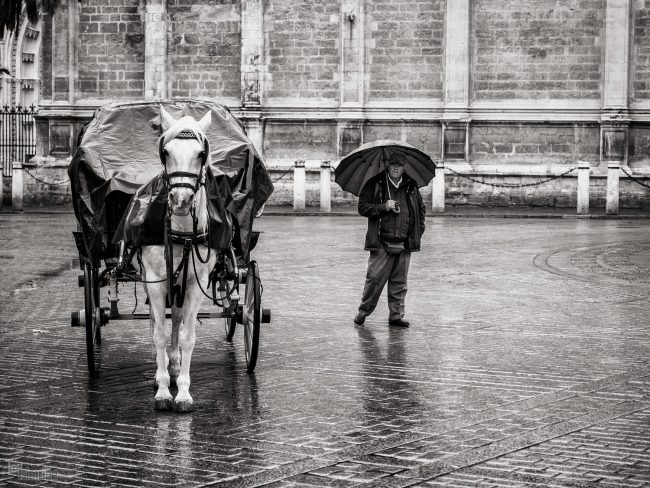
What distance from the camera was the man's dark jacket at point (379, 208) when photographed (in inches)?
528

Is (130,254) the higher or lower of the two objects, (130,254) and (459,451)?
the higher

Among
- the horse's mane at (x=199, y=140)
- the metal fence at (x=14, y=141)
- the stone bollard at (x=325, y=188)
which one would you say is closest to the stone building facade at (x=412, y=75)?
the stone bollard at (x=325, y=188)

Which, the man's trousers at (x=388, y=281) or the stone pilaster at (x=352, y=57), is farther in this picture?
the stone pilaster at (x=352, y=57)

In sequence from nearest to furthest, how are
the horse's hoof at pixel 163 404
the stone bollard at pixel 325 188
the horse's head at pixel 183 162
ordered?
the horse's head at pixel 183 162
the horse's hoof at pixel 163 404
the stone bollard at pixel 325 188

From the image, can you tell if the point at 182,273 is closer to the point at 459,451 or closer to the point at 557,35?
the point at 459,451

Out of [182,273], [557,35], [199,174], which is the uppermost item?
[557,35]

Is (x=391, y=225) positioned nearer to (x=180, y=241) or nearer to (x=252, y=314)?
(x=252, y=314)

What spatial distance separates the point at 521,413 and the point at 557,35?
28160 millimetres

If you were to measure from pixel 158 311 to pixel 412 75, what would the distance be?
27926mm

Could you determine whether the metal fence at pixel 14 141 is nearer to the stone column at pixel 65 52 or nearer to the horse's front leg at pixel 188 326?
the stone column at pixel 65 52

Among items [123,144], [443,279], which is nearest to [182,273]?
[123,144]

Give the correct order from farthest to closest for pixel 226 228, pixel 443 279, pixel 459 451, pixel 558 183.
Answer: pixel 558 183, pixel 443 279, pixel 226 228, pixel 459 451

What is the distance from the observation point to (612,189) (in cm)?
3206

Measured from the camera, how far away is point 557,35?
3525cm
